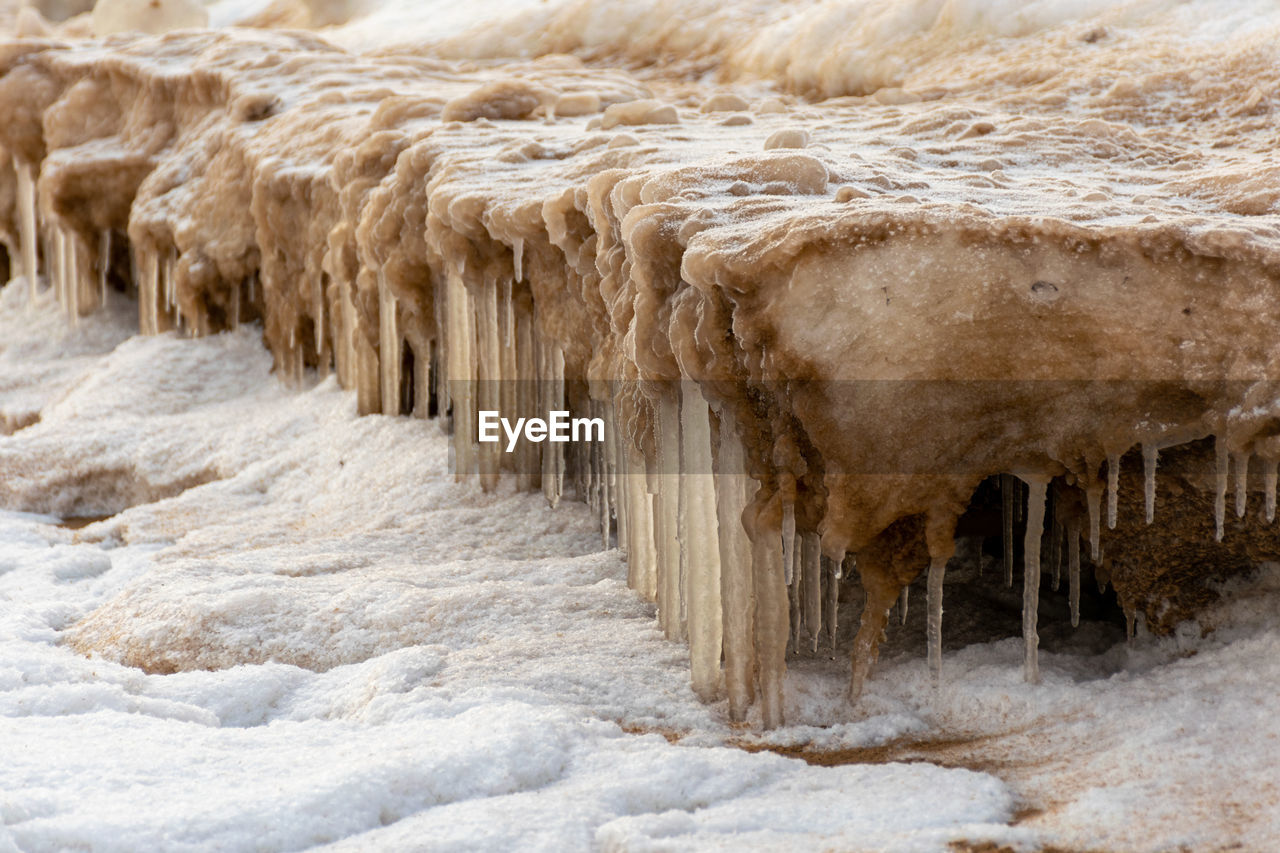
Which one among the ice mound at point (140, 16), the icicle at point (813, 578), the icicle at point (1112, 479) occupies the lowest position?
the icicle at point (813, 578)

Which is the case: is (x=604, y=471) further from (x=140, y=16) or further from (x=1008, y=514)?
(x=140, y=16)

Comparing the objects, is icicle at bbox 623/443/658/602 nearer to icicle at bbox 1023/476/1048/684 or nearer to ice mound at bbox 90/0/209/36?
icicle at bbox 1023/476/1048/684

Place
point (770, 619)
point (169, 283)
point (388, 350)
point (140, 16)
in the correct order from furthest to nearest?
1. point (140, 16)
2. point (169, 283)
3. point (388, 350)
4. point (770, 619)

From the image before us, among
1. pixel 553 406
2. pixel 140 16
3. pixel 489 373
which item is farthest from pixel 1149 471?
pixel 140 16

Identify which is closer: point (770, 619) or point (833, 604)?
point (770, 619)

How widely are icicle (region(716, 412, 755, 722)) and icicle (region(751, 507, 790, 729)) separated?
4cm

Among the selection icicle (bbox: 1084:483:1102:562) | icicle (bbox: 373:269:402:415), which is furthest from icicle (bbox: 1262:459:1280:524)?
icicle (bbox: 373:269:402:415)

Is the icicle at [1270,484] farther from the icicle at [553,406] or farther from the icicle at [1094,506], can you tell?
the icicle at [553,406]

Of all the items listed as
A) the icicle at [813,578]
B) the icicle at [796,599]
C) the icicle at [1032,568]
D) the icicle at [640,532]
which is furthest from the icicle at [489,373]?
the icicle at [1032,568]

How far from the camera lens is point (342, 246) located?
22.8ft

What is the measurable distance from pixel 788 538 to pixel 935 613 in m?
0.51

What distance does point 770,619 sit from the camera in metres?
3.64

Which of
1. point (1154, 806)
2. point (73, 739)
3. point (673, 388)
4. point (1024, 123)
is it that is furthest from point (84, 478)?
point (1154, 806)

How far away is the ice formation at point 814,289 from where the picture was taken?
129 inches
